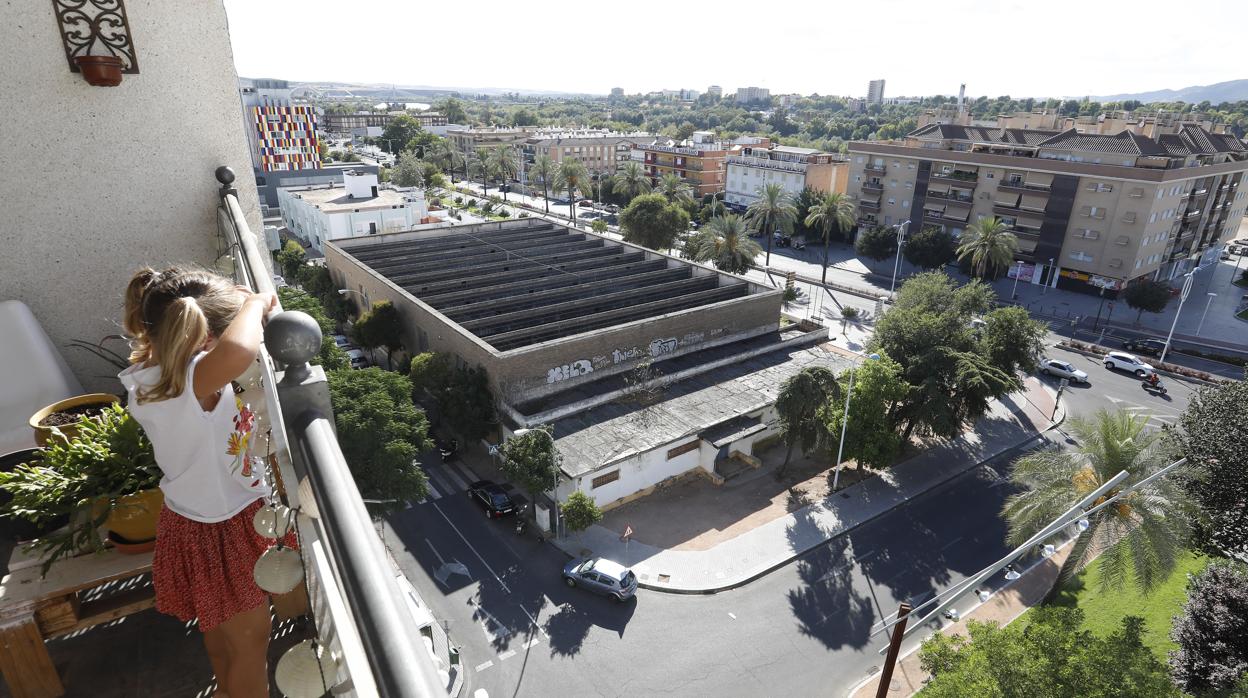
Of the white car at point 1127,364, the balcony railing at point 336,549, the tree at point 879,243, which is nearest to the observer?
the balcony railing at point 336,549

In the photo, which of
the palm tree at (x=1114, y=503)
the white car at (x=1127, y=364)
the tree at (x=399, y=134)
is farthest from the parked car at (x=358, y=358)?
the tree at (x=399, y=134)

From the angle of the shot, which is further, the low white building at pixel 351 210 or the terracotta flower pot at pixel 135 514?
the low white building at pixel 351 210

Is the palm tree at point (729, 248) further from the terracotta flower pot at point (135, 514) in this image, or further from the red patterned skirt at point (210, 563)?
the red patterned skirt at point (210, 563)

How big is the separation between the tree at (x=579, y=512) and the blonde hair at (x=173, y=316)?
19.4 meters

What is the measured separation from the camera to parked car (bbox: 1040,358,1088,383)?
38562 mm

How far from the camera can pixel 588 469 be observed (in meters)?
24.0

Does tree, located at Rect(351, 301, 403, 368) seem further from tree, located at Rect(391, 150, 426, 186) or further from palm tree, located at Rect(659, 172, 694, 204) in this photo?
tree, located at Rect(391, 150, 426, 186)

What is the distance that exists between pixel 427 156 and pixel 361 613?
120937 mm

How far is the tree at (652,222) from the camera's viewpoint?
56.0 meters

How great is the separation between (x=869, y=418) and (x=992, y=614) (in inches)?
315

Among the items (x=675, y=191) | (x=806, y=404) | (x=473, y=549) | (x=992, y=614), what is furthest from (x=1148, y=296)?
(x=473, y=549)

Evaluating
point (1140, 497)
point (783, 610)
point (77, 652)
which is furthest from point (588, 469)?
point (77, 652)

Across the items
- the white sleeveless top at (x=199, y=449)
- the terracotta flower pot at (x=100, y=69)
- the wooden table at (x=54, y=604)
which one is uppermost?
the terracotta flower pot at (x=100, y=69)

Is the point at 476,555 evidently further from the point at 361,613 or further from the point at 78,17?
the point at 361,613
